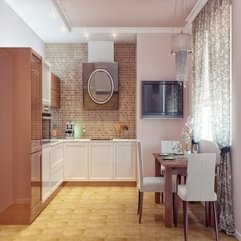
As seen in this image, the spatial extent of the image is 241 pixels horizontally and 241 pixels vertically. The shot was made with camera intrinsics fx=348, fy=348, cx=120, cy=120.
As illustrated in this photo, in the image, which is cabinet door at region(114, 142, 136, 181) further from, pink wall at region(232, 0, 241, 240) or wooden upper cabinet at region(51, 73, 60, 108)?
pink wall at region(232, 0, 241, 240)

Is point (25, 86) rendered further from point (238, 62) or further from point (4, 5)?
point (238, 62)

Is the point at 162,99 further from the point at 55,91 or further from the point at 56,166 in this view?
the point at 56,166

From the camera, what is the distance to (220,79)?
4227 mm

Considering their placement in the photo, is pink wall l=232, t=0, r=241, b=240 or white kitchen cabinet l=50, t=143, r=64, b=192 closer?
pink wall l=232, t=0, r=241, b=240

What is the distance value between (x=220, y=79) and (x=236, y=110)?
53cm

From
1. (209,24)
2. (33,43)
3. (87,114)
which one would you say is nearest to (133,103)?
(87,114)

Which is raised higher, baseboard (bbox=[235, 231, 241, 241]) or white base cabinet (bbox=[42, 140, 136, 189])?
white base cabinet (bbox=[42, 140, 136, 189])

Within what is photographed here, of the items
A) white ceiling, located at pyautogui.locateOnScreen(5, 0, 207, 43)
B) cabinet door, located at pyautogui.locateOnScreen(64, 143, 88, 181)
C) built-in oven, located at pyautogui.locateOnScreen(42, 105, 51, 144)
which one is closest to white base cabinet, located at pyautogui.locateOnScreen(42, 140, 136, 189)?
cabinet door, located at pyautogui.locateOnScreen(64, 143, 88, 181)

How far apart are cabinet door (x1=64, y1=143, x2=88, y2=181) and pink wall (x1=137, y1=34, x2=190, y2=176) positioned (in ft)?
3.73

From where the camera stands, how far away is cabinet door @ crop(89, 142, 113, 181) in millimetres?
6781

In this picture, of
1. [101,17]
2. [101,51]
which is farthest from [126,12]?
[101,51]

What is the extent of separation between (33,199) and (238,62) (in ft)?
9.85

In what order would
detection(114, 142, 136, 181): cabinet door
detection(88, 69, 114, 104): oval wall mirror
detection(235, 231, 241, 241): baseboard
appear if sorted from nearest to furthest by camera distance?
detection(235, 231, 241, 241): baseboard → detection(114, 142, 136, 181): cabinet door → detection(88, 69, 114, 104): oval wall mirror

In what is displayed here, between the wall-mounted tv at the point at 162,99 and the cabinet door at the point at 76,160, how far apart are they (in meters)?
1.41
